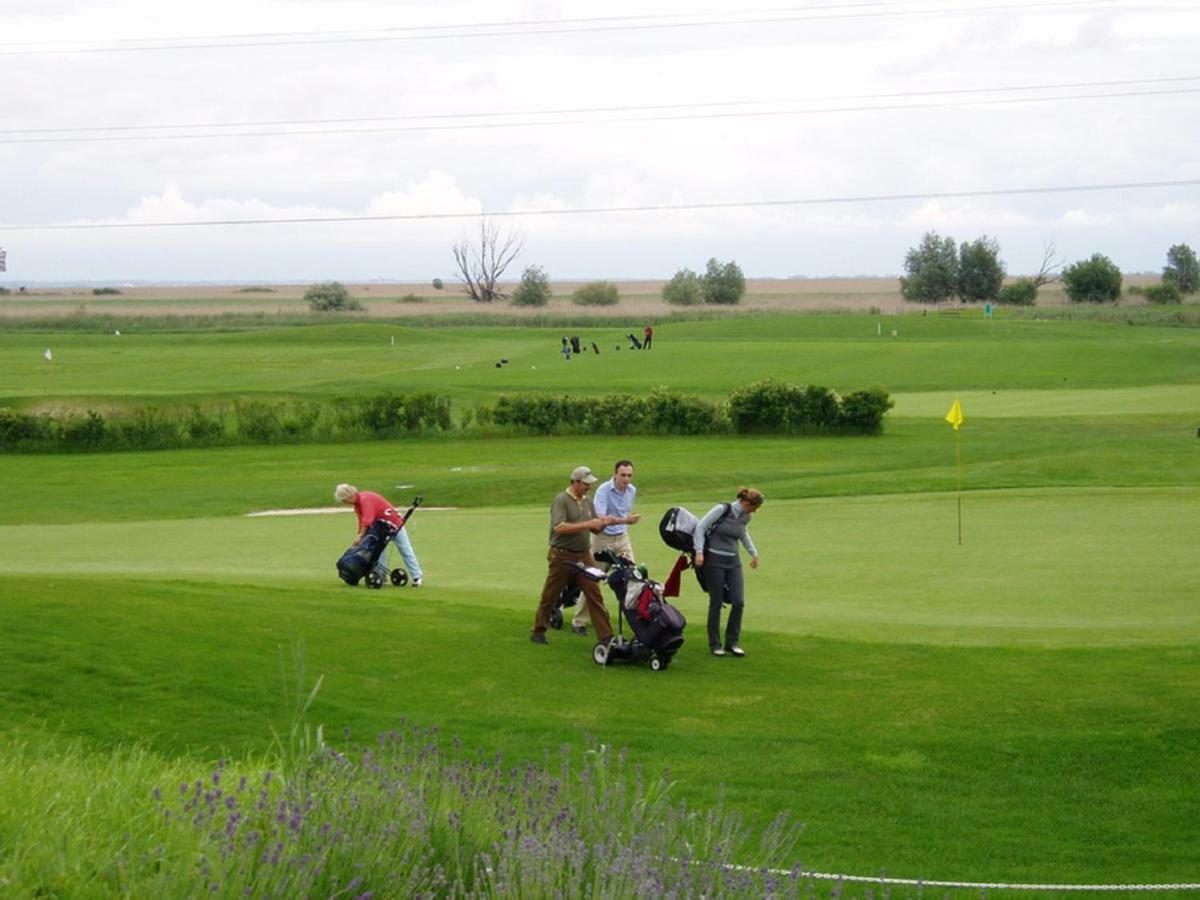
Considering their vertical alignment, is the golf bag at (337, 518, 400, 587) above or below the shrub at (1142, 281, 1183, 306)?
below

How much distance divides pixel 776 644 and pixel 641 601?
1.52 meters

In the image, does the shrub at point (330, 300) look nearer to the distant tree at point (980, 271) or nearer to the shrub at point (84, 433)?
the distant tree at point (980, 271)

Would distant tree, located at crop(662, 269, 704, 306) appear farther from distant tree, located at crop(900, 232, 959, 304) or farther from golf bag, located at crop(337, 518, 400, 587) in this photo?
golf bag, located at crop(337, 518, 400, 587)

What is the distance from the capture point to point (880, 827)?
9.72 meters

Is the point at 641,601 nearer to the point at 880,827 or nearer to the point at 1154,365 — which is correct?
the point at 880,827

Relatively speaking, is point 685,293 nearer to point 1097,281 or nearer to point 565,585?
point 1097,281

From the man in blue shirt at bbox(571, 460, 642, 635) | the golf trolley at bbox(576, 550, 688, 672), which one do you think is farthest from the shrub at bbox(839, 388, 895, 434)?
the golf trolley at bbox(576, 550, 688, 672)

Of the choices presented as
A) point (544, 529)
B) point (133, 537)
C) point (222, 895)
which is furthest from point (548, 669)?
point (133, 537)

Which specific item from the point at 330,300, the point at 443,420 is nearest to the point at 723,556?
the point at 443,420

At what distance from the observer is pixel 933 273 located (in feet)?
523

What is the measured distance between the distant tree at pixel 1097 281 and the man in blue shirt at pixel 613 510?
134 meters

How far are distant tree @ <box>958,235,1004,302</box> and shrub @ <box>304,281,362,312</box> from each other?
62.3 metres

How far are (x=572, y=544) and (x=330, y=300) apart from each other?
153816mm

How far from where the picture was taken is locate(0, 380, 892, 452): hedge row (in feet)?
149
